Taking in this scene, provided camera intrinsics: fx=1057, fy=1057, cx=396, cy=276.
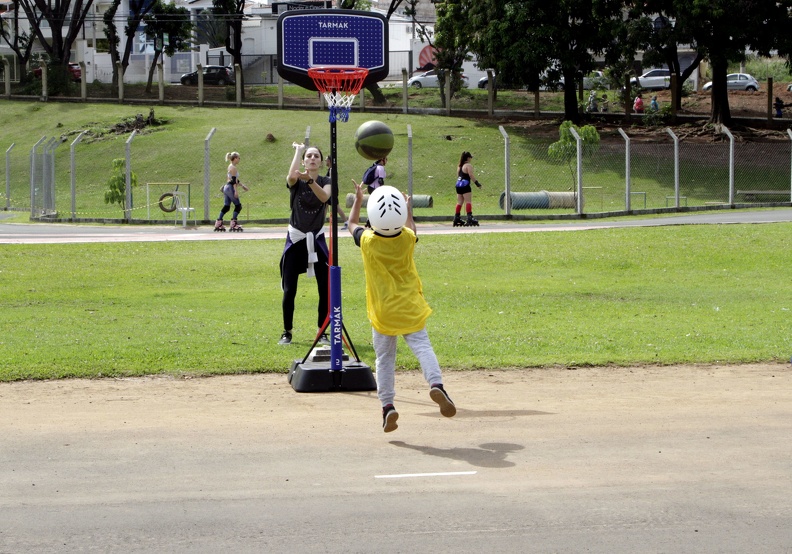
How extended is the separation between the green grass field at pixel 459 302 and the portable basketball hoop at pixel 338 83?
2.71 m

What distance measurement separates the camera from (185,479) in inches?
262

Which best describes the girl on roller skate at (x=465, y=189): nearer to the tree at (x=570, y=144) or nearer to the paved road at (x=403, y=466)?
the tree at (x=570, y=144)

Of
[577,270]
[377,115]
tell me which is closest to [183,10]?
[377,115]

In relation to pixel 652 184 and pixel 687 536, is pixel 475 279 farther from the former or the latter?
pixel 652 184

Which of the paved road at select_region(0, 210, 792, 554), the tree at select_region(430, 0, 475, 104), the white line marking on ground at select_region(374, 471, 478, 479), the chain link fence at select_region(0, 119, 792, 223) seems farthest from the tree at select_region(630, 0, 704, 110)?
the white line marking on ground at select_region(374, 471, 478, 479)

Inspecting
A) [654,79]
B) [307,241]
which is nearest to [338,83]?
[307,241]

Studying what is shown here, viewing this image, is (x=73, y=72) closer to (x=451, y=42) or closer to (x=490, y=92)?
(x=451, y=42)

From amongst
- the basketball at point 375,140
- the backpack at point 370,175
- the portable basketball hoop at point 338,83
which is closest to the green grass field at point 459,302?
the backpack at point 370,175

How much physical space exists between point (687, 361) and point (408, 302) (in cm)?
431

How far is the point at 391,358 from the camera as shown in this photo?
775 cm

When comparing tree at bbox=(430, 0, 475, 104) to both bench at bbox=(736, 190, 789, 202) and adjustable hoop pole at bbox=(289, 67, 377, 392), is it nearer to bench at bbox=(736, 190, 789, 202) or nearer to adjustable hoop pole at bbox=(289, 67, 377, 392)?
bench at bbox=(736, 190, 789, 202)

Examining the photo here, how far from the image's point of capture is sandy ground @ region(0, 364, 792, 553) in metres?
5.68

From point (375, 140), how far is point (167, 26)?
5412 centimetres

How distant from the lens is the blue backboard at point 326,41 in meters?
9.41
